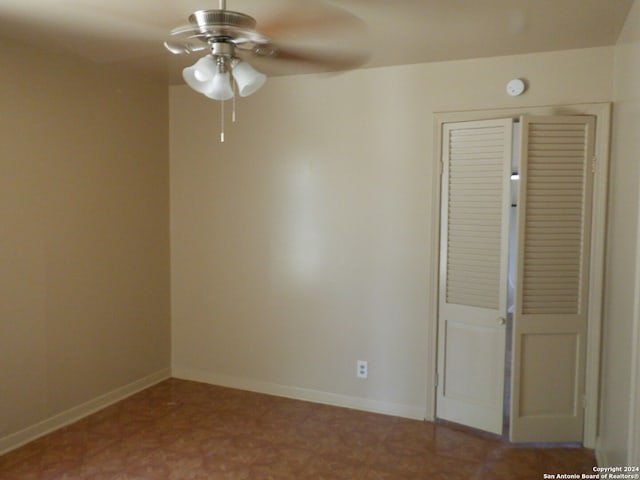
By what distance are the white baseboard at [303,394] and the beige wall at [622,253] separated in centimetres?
128

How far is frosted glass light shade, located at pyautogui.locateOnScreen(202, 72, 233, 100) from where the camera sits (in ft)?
7.11

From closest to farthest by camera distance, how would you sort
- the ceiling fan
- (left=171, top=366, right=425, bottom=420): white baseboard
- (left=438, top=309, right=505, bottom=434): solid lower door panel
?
the ceiling fan < (left=438, top=309, right=505, bottom=434): solid lower door panel < (left=171, top=366, right=425, bottom=420): white baseboard

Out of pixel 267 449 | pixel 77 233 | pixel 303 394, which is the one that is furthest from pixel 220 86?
pixel 303 394

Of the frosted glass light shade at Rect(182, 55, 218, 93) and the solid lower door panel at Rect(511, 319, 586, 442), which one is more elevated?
the frosted glass light shade at Rect(182, 55, 218, 93)

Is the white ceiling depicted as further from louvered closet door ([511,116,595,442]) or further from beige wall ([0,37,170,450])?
louvered closet door ([511,116,595,442])

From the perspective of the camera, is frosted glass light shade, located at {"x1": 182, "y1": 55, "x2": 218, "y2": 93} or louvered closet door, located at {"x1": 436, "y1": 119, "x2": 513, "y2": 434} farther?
louvered closet door, located at {"x1": 436, "y1": 119, "x2": 513, "y2": 434}

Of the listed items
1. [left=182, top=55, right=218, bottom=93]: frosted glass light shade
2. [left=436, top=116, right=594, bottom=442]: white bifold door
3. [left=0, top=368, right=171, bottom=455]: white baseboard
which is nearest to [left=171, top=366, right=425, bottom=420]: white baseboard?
[left=0, top=368, right=171, bottom=455]: white baseboard

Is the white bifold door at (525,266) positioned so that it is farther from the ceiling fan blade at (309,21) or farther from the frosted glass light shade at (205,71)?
the frosted glass light shade at (205,71)

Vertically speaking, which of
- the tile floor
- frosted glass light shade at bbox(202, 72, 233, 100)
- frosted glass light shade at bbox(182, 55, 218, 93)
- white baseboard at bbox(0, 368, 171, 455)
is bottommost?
the tile floor

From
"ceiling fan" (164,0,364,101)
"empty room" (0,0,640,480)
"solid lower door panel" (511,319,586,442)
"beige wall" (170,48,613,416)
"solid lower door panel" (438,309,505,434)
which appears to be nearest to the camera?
"ceiling fan" (164,0,364,101)

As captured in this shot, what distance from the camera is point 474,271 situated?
3.29m

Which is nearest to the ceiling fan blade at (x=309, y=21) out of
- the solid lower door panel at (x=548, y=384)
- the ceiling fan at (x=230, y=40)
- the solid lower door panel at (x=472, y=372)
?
the ceiling fan at (x=230, y=40)

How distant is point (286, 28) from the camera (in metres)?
2.76

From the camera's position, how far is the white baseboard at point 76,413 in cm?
308
